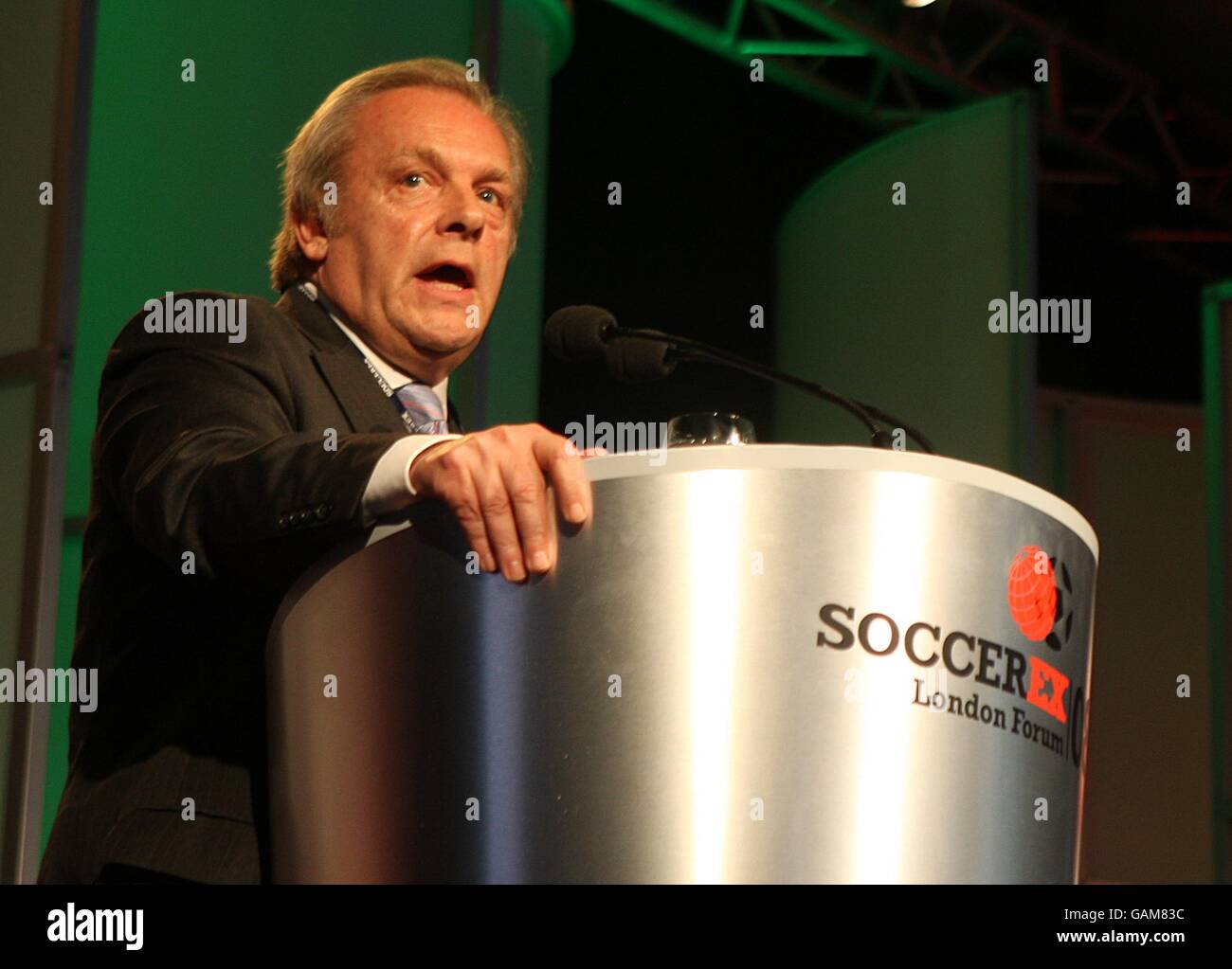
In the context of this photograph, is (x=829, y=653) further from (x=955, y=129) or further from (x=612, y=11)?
(x=612, y=11)

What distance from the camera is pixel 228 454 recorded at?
1449 millimetres

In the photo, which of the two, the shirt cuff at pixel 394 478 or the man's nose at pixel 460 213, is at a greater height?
the man's nose at pixel 460 213

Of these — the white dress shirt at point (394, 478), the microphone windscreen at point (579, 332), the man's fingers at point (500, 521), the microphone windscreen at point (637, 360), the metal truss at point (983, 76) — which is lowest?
the man's fingers at point (500, 521)

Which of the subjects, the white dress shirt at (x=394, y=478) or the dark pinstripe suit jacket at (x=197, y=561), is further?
the dark pinstripe suit jacket at (x=197, y=561)

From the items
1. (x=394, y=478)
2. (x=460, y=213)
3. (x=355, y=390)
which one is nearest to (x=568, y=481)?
(x=394, y=478)

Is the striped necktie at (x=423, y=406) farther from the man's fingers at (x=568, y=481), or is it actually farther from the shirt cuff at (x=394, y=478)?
the man's fingers at (x=568, y=481)

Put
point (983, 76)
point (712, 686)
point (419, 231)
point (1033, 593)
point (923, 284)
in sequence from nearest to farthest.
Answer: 1. point (712, 686)
2. point (1033, 593)
3. point (419, 231)
4. point (923, 284)
5. point (983, 76)

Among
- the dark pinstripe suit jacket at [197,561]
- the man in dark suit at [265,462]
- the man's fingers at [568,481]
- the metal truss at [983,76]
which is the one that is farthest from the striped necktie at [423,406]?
the metal truss at [983,76]

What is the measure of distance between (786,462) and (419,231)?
0.96 meters

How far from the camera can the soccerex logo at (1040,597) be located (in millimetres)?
1311

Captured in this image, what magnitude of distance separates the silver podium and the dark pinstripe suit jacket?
5.1 inches

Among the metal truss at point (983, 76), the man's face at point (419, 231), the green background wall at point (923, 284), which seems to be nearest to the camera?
the man's face at point (419, 231)

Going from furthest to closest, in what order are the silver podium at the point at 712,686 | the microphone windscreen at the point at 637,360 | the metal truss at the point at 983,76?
the metal truss at the point at 983,76 → the microphone windscreen at the point at 637,360 → the silver podium at the point at 712,686

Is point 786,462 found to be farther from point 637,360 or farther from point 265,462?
point 637,360
